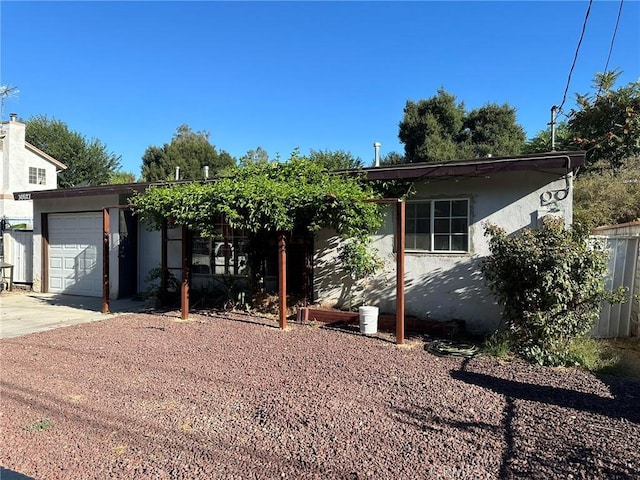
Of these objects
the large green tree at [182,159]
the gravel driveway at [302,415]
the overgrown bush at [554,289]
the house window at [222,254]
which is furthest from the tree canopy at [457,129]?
the gravel driveway at [302,415]

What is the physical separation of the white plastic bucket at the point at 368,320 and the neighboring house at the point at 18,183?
10.5 metres

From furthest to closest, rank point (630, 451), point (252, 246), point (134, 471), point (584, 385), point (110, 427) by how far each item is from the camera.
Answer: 1. point (252, 246)
2. point (584, 385)
3. point (110, 427)
4. point (630, 451)
5. point (134, 471)

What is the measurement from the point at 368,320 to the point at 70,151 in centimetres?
3268

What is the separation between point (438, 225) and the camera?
8203mm

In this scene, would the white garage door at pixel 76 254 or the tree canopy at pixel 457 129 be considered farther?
the tree canopy at pixel 457 129

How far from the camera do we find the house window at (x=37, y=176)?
77.7 ft

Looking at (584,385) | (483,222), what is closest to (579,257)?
(584,385)

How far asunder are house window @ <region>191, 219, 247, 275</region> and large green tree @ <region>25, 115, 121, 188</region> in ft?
86.9

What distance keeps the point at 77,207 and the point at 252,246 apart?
600 cm

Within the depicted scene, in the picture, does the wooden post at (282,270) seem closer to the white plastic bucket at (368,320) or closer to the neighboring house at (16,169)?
the white plastic bucket at (368,320)

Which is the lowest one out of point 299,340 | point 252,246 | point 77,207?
point 299,340

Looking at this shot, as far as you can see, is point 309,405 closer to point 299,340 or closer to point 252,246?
point 299,340

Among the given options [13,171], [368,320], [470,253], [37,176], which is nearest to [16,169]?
[13,171]

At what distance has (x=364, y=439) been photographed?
366cm
